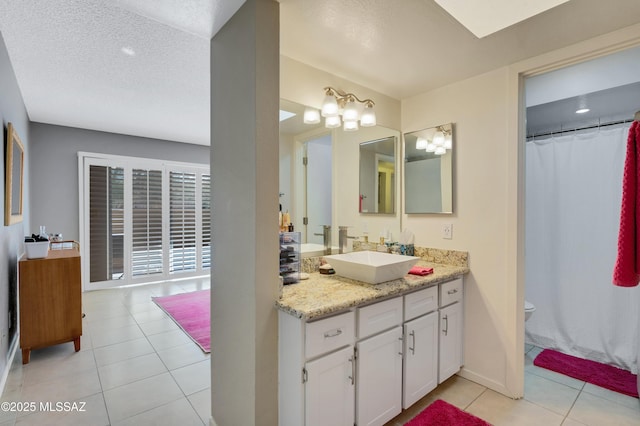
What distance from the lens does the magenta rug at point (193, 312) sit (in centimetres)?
319

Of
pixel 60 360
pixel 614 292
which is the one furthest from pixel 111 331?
pixel 614 292

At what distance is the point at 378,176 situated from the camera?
278 cm

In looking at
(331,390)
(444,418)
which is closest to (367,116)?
(331,390)

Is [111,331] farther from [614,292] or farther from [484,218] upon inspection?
[614,292]

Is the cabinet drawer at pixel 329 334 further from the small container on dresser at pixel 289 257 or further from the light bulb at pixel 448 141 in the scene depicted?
the light bulb at pixel 448 141

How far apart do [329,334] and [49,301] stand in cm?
274

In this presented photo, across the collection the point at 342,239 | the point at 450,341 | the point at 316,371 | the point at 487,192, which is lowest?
the point at 450,341

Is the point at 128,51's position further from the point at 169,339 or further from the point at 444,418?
the point at 444,418

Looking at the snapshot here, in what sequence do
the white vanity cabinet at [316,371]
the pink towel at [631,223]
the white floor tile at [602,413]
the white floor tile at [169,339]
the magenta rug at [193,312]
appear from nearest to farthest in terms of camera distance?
the white vanity cabinet at [316,371] < the pink towel at [631,223] < the white floor tile at [602,413] < the white floor tile at [169,339] < the magenta rug at [193,312]

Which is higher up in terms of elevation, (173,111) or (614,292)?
(173,111)

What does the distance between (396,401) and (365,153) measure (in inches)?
72.9

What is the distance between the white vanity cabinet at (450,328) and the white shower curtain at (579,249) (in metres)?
1.21

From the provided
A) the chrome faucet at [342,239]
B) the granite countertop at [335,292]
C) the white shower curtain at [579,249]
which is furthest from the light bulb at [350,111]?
the white shower curtain at [579,249]

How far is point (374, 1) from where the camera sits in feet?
4.87
